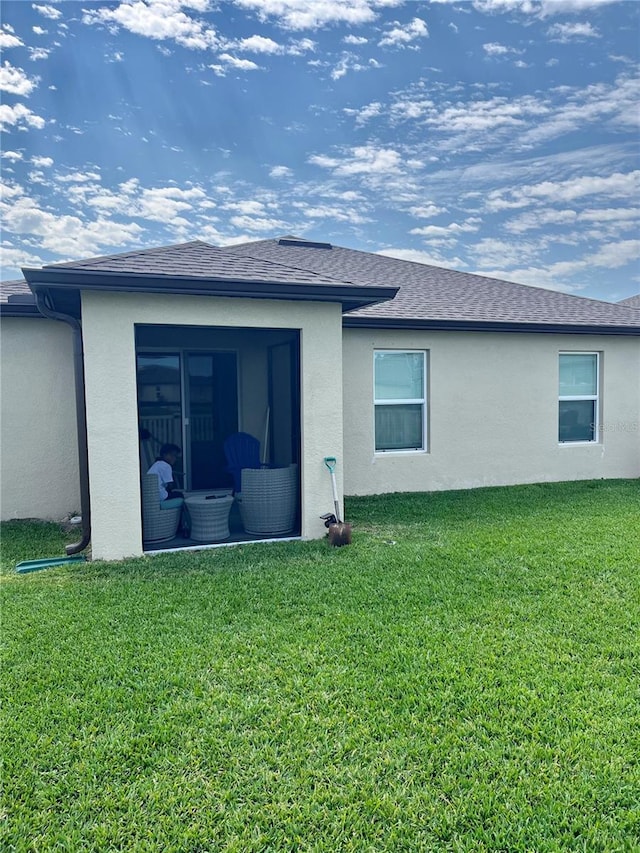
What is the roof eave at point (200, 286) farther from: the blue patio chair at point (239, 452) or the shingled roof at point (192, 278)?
the blue patio chair at point (239, 452)

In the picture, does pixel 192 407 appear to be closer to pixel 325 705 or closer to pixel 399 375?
pixel 399 375

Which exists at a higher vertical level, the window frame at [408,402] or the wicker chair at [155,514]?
the window frame at [408,402]

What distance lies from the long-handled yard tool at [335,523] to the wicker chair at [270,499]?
1.63ft

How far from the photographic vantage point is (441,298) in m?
11.2

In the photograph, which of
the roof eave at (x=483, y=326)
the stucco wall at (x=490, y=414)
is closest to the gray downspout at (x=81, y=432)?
the roof eave at (x=483, y=326)

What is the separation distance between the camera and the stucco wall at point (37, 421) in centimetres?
855

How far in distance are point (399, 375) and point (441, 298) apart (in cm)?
220

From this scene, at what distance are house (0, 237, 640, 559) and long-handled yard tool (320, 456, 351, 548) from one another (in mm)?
107

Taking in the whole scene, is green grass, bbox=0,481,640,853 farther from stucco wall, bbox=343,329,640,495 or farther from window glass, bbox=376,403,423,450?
window glass, bbox=376,403,423,450

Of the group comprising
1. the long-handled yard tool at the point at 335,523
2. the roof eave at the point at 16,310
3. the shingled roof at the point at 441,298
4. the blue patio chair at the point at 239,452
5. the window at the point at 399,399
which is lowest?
the long-handled yard tool at the point at 335,523

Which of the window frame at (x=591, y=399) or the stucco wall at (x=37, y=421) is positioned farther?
the window frame at (x=591, y=399)

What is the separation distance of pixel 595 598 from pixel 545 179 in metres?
14.6

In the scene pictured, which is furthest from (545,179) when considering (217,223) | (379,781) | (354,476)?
(379,781)

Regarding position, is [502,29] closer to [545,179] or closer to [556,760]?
[545,179]
